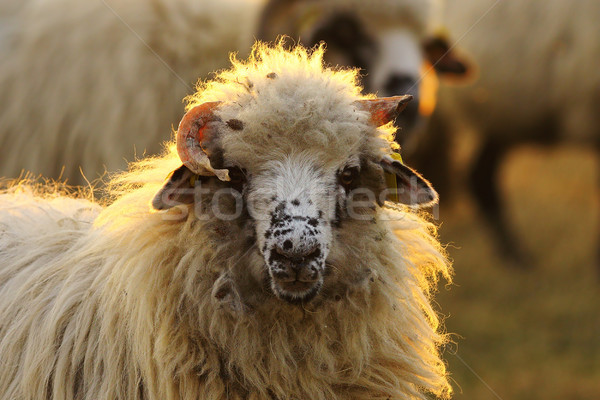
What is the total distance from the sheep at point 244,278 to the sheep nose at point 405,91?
7.68 ft

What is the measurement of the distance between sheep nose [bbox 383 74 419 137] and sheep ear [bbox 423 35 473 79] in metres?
0.61

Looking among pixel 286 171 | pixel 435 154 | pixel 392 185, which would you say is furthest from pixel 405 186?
pixel 435 154

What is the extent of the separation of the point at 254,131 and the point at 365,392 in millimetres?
950

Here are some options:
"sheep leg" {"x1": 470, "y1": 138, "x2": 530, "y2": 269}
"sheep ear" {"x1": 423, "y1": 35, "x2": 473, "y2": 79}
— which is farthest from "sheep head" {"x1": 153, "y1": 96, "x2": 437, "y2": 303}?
"sheep leg" {"x1": 470, "y1": 138, "x2": 530, "y2": 269}

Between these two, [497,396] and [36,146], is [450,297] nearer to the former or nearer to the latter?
[497,396]

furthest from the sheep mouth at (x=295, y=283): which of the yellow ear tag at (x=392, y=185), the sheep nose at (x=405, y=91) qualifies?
the sheep nose at (x=405, y=91)

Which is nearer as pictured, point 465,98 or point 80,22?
point 80,22

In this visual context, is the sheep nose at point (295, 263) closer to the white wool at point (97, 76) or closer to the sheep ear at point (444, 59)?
the white wool at point (97, 76)

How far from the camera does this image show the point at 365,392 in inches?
104

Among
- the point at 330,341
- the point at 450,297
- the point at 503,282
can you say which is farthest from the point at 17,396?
the point at 503,282

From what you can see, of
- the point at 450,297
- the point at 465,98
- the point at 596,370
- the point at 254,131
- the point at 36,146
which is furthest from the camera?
the point at 465,98

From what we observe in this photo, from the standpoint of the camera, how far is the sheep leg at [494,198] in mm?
8391

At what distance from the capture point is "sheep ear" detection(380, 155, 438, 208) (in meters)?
2.67

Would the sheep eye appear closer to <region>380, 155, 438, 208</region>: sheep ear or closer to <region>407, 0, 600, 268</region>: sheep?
<region>380, 155, 438, 208</region>: sheep ear
